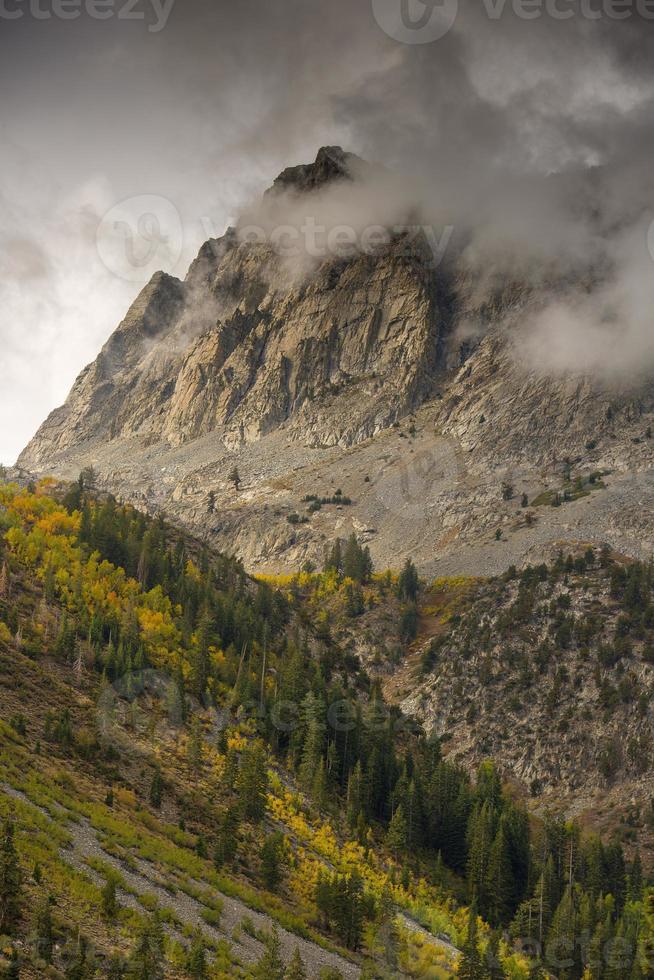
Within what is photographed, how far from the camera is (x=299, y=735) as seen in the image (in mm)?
82500

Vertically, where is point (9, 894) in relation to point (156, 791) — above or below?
above

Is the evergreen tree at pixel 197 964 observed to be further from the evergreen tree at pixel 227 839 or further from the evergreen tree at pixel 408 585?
the evergreen tree at pixel 408 585

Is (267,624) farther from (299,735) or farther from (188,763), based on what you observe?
(188,763)

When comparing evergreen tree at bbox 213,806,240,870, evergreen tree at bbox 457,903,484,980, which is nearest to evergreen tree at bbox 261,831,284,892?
evergreen tree at bbox 213,806,240,870

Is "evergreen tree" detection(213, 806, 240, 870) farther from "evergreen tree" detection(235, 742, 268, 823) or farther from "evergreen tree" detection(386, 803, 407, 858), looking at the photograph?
"evergreen tree" detection(386, 803, 407, 858)

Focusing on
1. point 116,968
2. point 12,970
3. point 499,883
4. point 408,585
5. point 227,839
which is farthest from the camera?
point 408,585

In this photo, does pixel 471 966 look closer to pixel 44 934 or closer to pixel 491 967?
pixel 491 967

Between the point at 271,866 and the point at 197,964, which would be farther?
the point at 271,866

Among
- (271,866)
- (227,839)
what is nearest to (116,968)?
(227,839)

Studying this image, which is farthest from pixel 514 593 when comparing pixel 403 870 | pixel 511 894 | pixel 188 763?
pixel 188 763

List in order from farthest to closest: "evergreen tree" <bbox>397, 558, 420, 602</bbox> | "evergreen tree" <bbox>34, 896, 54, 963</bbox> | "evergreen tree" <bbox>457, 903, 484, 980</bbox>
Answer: "evergreen tree" <bbox>397, 558, 420, 602</bbox>, "evergreen tree" <bbox>457, 903, 484, 980</bbox>, "evergreen tree" <bbox>34, 896, 54, 963</bbox>

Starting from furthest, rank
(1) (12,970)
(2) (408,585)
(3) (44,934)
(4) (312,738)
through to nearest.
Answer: (2) (408,585) → (4) (312,738) → (3) (44,934) → (1) (12,970)

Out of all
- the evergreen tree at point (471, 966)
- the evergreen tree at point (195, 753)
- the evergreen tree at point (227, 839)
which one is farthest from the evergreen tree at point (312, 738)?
the evergreen tree at point (471, 966)

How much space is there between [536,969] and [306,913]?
68.0 ft
